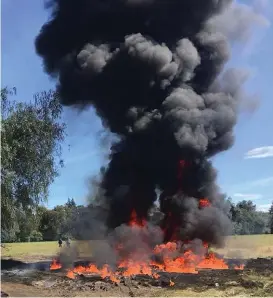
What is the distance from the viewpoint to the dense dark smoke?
112ft

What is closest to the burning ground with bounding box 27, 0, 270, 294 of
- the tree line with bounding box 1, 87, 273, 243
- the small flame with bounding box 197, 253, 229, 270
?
the small flame with bounding box 197, 253, 229, 270

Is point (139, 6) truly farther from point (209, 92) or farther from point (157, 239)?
point (157, 239)

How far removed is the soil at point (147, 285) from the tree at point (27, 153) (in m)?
3.20

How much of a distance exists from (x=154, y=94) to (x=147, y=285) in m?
17.6

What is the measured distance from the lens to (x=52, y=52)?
38.3 meters

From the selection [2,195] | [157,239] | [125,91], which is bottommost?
[157,239]

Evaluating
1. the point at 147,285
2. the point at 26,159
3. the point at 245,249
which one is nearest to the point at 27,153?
the point at 26,159

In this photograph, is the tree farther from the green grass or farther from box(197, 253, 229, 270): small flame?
the green grass

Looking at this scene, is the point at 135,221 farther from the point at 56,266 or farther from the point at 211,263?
the point at 56,266

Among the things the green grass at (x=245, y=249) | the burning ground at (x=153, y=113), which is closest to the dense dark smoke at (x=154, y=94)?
the burning ground at (x=153, y=113)

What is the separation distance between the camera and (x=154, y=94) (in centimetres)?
3612

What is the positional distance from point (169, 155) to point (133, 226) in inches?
247

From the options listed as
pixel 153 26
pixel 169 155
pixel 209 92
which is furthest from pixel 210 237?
pixel 153 26

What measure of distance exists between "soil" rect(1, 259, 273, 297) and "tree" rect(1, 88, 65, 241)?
10.5 feet
